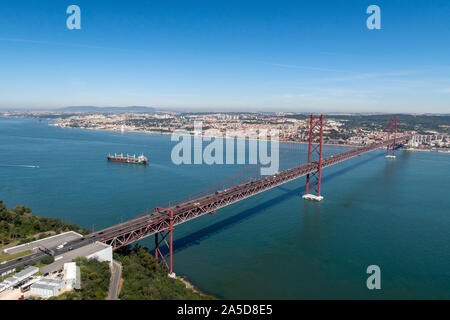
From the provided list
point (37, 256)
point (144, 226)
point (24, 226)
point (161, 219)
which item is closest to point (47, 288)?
point (37, 256)

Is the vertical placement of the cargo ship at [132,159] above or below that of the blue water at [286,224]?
above

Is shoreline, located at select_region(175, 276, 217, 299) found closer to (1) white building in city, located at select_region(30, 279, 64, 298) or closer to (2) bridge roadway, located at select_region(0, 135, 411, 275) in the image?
Answer: (2) bridge roadway, located at select_region(0, 135, 411, 275)

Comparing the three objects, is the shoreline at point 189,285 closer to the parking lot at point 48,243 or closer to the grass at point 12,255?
the parking lot at point 48,243

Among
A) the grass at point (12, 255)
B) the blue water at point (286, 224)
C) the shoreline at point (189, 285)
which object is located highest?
the grass at point (12, 255)

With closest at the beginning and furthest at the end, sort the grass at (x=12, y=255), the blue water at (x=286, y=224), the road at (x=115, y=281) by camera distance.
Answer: the road at (x=115, y=281), the grass at (x=12, y=255), the blue water at (x=286, y=224)

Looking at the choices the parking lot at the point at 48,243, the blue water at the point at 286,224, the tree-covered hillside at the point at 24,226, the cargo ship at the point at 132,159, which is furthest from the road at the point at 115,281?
the cargo ship at the point at 132,159

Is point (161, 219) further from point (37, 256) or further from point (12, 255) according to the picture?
point (12, 255)

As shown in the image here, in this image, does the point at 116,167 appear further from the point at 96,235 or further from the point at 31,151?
the point at 96,235
